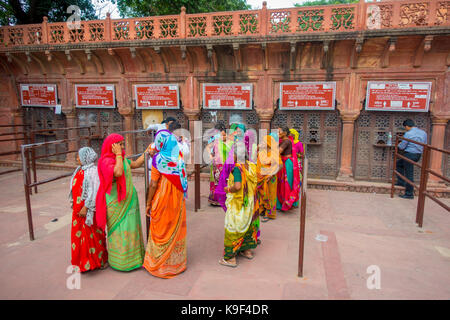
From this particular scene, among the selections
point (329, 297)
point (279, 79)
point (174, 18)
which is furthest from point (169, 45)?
point (329, 297)

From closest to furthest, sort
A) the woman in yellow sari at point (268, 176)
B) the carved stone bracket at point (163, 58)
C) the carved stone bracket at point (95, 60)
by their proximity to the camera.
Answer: the woman in yellow sari at point (268, 176), the carved stone bracket at point (163, 58), the carved stone bracket at point (95, 60)

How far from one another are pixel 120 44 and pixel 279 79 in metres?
3.89

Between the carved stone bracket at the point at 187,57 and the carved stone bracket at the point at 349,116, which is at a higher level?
the carved stone bracket at the point at 187,57

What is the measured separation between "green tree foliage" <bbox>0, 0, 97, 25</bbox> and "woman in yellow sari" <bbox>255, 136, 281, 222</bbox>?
36.3ft

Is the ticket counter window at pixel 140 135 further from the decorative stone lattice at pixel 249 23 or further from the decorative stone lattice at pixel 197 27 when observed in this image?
the decorative stone lattice at pixel 249 23

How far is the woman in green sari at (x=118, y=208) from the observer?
3.24 meters

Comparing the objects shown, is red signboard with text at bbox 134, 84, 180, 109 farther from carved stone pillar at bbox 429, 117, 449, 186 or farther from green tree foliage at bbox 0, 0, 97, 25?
→ green tree foliage at bbox 0, 0, 97, 25

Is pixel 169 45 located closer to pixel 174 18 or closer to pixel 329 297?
pixel 174 18

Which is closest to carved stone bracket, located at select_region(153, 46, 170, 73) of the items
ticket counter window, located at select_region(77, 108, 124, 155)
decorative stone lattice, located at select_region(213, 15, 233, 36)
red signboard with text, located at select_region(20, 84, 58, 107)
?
decorative stone lattice, located at select_region(213, 15, 233, 36)

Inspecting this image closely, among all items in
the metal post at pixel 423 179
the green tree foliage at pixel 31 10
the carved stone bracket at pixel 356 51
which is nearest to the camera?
the metal post at pixel 423 179

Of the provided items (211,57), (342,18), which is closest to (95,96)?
(211,57)

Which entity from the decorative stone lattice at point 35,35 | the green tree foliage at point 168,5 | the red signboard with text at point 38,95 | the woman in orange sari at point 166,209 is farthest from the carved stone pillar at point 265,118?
the green tree foliage at point 168,5

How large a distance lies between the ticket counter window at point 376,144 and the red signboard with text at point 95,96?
6323mm

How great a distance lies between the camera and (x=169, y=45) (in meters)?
7.27
